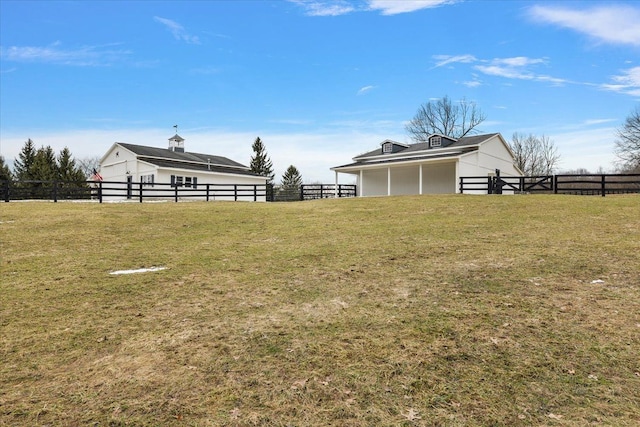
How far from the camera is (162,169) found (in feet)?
92.6

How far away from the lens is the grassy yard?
2484 millimetres

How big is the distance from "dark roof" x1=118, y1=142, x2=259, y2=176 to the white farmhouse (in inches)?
507

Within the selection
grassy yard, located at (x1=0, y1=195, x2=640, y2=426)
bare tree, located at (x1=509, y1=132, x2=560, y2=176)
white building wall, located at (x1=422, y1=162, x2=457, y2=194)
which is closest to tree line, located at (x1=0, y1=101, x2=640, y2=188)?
bare tree, located at (x1=509, y1=132, x2=560, y2=176)

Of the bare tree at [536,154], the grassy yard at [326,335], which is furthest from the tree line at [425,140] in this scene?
the grassy yard at [326,335]

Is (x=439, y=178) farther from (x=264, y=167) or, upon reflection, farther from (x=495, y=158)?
(x=264, y=167)

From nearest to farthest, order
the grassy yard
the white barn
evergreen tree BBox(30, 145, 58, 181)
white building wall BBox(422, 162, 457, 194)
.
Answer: the grassy yard < white building wall BBox(422, 162, 457, 194) < the white barn < evergreen tree BBox(30, 145, 58, 181)

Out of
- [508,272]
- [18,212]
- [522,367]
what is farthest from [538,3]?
[18,212]

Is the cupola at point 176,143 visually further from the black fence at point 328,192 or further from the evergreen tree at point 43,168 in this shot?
the black fence at point 328,192

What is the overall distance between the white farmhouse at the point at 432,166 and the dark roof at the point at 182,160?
12.9m

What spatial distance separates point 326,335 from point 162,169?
2823cm

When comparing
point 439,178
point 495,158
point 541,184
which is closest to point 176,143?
point 439,178

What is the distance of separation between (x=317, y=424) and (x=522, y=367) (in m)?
1.86

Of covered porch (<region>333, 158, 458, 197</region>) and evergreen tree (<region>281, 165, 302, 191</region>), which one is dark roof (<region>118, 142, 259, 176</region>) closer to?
covered porch (<region>333, 158, 458, 197</region>)

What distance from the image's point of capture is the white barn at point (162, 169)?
2866cm
